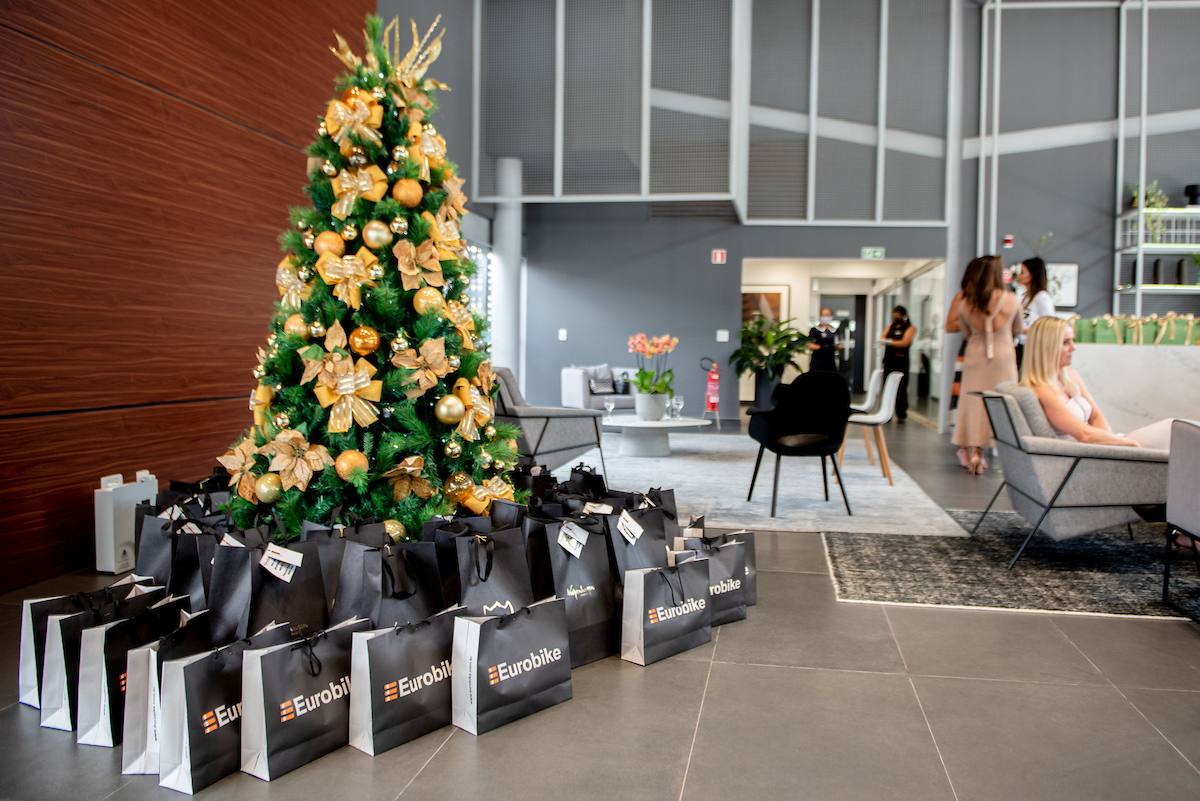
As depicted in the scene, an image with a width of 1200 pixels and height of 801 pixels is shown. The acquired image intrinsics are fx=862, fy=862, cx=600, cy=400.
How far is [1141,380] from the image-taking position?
6.06 meters

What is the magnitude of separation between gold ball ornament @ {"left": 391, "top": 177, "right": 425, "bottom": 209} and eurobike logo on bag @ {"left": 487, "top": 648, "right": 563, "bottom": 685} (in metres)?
1.50

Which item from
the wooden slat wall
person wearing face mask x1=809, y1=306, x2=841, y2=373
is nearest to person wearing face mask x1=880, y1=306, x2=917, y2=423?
person wearing face mask x1=809, y1=306, x2=841, y2=373

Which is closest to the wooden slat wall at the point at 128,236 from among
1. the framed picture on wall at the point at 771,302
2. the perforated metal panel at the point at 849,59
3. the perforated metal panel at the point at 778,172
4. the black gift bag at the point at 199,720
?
the black gift bag at the point at 199,720

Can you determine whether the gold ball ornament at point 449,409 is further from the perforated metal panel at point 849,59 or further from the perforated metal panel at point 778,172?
the perforated metal panel at point 849,59

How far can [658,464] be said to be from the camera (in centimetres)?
691

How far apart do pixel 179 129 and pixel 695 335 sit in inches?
290

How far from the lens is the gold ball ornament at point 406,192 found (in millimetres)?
2793

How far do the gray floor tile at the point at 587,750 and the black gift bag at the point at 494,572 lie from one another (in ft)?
0.99

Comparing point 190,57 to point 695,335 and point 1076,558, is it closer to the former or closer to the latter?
point 1076,558

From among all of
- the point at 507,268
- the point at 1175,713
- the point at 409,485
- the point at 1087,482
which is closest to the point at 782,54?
the point at 507,268

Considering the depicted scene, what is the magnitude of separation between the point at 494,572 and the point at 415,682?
415 mm

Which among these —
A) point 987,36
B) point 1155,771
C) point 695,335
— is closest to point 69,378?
point 1155,771

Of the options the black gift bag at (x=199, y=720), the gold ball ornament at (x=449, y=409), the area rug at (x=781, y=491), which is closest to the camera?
the black gift bag at (x=199, y=720)

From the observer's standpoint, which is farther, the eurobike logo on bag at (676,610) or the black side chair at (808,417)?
the black side chair at (808,417)
